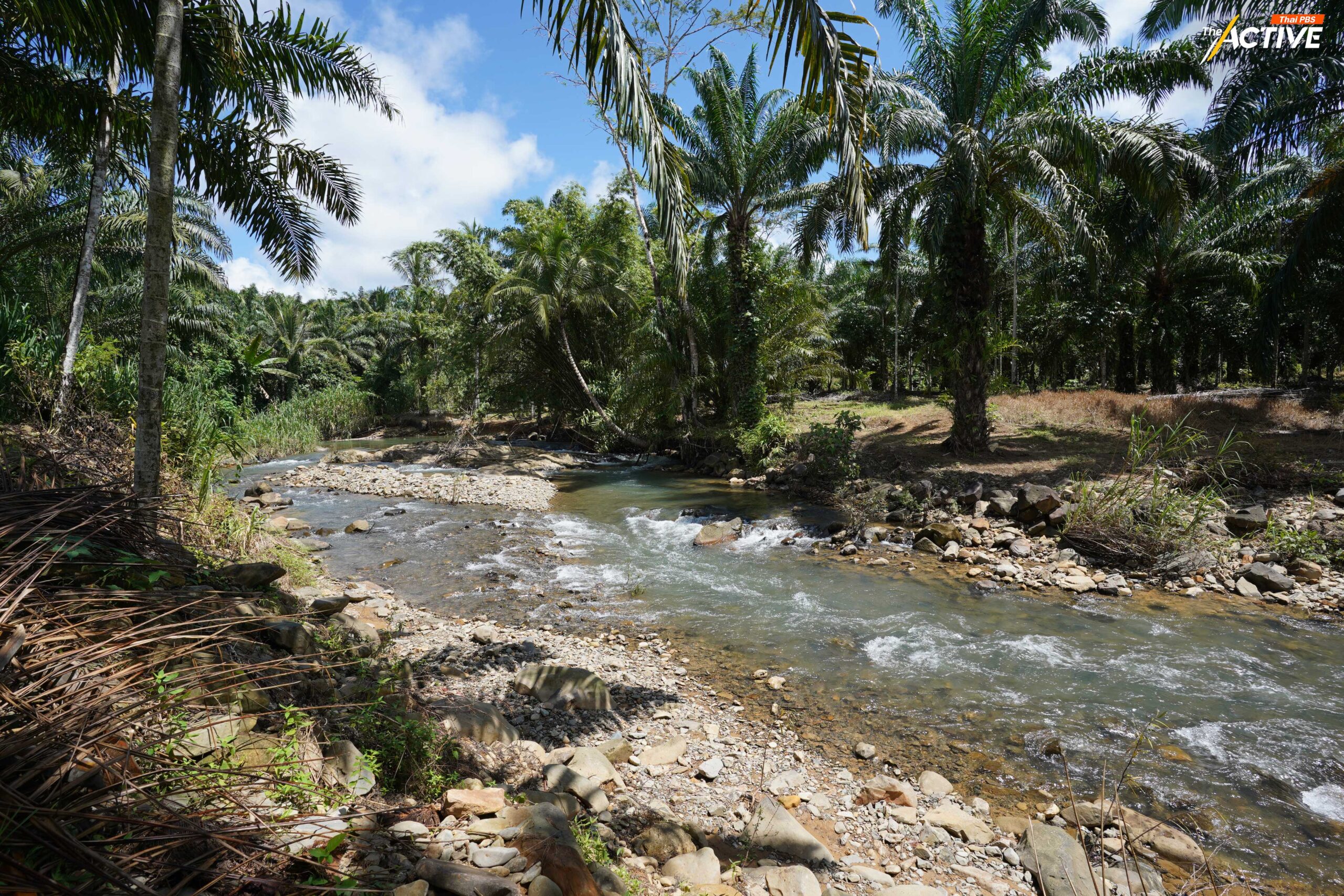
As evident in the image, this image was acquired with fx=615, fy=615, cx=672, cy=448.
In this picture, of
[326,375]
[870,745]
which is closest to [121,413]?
[870,745]

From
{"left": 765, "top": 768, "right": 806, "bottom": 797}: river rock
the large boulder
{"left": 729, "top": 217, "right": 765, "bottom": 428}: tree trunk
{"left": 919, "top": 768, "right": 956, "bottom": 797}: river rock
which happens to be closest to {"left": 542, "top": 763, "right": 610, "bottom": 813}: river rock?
{"left": 765, "top": 768, "right": 806, "bottom": 797}: river rock

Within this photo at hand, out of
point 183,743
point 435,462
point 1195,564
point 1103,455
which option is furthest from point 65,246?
point 1103,455

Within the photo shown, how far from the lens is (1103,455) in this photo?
12.9 metres

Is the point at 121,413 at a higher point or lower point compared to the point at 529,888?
higher

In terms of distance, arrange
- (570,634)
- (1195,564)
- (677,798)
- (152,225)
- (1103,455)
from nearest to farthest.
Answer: (677,798)
(152,225)
(570,634)
(1195,564)
(1103,455)

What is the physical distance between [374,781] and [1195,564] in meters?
10.1

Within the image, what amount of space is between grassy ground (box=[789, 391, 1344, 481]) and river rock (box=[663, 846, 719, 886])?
11319 mm

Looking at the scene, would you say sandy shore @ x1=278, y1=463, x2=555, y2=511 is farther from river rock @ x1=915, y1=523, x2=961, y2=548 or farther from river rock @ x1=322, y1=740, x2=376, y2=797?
river rock @ x1=322, y1=740, x2=376, y2=797

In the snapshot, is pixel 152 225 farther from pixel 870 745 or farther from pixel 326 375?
pixel 326 375

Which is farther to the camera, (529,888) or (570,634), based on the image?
(570,634)

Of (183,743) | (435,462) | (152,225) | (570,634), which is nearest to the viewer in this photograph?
(183,743)

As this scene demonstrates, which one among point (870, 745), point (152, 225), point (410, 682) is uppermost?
point (152, 225)

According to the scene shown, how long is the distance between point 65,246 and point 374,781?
16.3 m

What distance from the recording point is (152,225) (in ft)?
15.4
